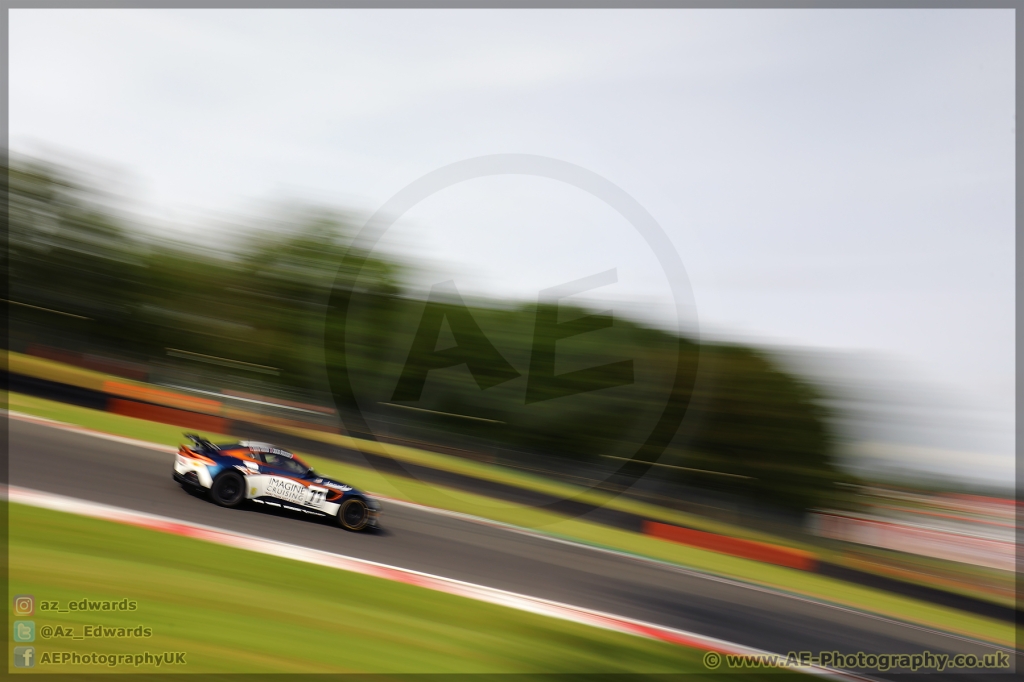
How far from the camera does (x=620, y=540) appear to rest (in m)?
12.3

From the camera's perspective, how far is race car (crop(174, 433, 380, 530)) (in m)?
7.45

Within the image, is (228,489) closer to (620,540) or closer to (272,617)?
(272,617)

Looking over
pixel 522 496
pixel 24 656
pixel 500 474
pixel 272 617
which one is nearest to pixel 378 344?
pixel 500 474

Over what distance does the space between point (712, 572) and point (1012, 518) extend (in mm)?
8398

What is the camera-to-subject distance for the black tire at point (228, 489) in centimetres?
746

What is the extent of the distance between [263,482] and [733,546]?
1076 cm

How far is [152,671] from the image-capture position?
4246 mm

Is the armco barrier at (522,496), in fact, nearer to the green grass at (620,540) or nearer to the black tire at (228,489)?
the green grass at (620,540)

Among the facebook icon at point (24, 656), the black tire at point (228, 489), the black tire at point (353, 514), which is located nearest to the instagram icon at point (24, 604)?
the facebook icon at point (24, 656)

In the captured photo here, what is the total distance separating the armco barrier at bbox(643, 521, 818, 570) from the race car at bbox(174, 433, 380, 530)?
26.7 feet

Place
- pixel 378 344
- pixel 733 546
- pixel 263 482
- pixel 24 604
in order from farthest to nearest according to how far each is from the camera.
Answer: pixel 378 344
pixel 733 546
pixel 263 482
pixel 24 604

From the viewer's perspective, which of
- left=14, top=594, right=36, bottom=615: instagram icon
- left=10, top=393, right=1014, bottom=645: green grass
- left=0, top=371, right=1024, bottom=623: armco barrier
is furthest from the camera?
left=0, top=371, right=1024, bottom=623: armco barrier

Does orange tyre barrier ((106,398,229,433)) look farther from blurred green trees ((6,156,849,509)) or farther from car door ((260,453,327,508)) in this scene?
car door ((260,453,327,508))

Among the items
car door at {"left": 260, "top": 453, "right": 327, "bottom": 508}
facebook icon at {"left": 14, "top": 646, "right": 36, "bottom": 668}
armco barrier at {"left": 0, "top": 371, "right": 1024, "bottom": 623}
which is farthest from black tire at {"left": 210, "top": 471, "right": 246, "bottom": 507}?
armco barrier at {"left": 0, "top": 371, "right": 1024, "bottom": 623}
